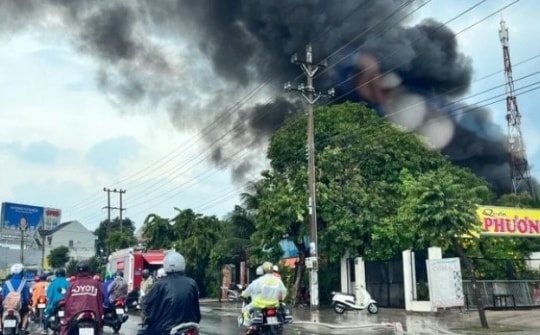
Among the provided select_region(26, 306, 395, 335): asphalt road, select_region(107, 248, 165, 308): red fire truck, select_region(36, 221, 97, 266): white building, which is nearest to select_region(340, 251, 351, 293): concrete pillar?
select_region(107, 248, 165, 308): red fire truck

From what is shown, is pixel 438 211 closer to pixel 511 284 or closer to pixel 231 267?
pixel 511 284

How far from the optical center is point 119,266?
27.2 meters

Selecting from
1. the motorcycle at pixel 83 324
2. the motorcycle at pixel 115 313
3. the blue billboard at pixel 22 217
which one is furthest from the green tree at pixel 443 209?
the blue billboard at pixel 22 217

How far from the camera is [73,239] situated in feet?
302

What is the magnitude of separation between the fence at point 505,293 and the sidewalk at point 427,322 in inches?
24.0

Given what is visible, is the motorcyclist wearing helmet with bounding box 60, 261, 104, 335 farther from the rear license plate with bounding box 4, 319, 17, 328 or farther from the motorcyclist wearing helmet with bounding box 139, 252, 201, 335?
the rear license plate with bounding box 4, 319, 17, 328

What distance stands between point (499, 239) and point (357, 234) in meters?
6.34

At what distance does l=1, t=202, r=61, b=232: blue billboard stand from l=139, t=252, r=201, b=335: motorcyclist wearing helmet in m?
70.5

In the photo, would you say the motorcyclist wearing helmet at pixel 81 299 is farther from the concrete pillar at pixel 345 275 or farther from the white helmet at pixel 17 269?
the concrete pillar at pixel 345 275

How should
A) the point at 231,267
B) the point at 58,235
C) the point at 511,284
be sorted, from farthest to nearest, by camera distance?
the point at 58,235 < the point at 231,267 < the point at 511,284

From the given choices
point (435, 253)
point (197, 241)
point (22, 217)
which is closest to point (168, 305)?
point (435, 253)

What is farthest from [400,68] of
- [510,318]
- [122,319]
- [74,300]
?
[74,300]

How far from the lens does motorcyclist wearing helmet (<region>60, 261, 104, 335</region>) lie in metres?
6.93

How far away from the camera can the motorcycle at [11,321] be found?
956 cm
